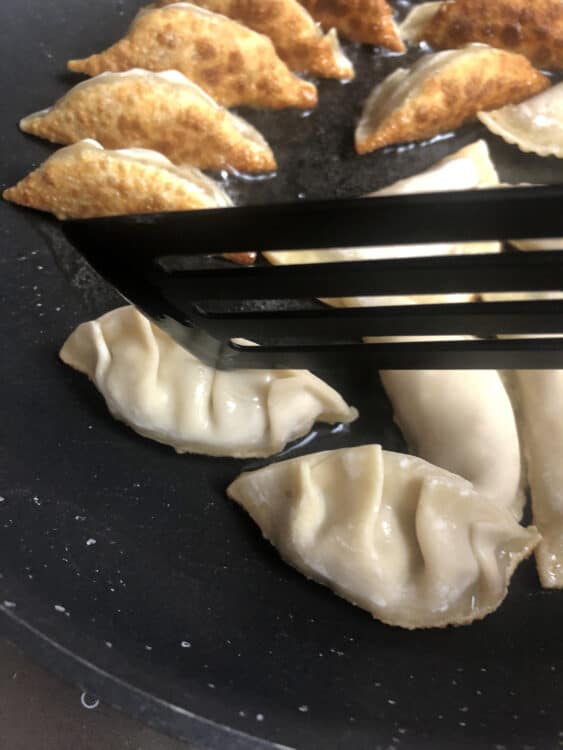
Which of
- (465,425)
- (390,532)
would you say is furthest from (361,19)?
(390,532)

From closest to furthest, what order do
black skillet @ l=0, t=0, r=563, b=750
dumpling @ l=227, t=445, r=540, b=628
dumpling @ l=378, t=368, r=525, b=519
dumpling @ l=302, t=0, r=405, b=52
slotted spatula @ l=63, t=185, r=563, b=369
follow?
slotted spatula @ l=63, t=185, r=563, b=369
black skillet @ l=0, t=0, r=563, b=750
dumpling @ l=227, t=445, r=540, b=628
dumpling @ l=378, t=368, r=525, b=519
dumpling @ l=302, t=0, r=405, b=52

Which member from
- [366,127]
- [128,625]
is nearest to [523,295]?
[366,127]

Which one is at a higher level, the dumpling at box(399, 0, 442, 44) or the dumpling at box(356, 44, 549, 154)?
the dumpling at box(399, 0, 442, 44)

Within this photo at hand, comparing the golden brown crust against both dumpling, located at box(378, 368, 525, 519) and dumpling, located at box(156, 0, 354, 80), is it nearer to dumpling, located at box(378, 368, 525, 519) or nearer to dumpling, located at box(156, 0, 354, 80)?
dumpling, located at box(156, 0, 354, 80)

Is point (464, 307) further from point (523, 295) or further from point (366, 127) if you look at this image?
point (366, 127)

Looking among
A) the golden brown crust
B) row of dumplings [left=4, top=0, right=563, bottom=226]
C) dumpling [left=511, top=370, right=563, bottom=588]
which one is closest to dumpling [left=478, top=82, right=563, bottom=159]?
row of dumplings [left=4, top=0, right=563, bottom=226]
